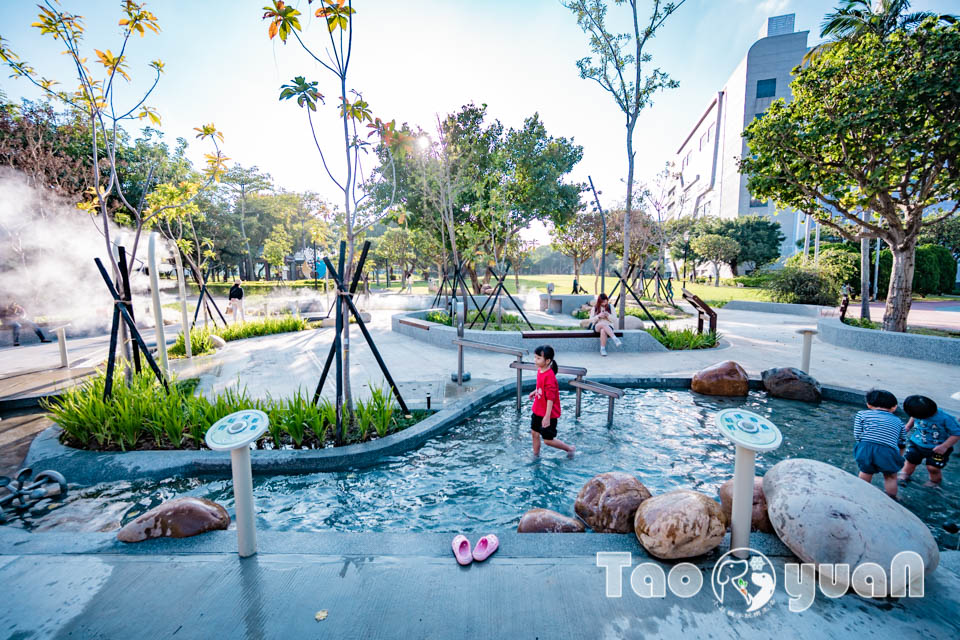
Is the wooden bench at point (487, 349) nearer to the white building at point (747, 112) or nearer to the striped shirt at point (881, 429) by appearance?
the striped shirt at point (881, 429)

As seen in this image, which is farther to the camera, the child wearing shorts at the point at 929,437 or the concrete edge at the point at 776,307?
the concrete edge at the point at 776,307

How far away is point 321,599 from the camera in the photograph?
2.27 meters

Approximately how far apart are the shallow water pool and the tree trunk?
6.62 meters

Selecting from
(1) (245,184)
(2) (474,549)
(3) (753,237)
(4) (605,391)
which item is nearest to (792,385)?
(4) (605,391)

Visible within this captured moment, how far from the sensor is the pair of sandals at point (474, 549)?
257cm

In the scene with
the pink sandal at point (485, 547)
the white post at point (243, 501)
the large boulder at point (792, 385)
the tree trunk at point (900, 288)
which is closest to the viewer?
the white post at point (243, 501)

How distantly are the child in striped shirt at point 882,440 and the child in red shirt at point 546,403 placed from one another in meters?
2.56

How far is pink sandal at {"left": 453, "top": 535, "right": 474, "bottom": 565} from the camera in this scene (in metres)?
2.55

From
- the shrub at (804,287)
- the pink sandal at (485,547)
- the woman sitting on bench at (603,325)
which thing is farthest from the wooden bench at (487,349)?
the shrub at (804,287)

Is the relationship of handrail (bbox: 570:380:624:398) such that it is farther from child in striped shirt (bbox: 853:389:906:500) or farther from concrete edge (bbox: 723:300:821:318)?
concrete edge (bbox: 723:300:821:318)

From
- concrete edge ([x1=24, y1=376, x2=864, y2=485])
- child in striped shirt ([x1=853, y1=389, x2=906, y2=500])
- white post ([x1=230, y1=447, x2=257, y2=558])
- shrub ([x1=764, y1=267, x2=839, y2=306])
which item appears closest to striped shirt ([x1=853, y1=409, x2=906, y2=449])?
child in striped shirt ([x1=853, y1=389, x2=906, y2=500])

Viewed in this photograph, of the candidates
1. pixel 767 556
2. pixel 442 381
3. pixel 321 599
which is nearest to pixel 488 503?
pixel 321 599

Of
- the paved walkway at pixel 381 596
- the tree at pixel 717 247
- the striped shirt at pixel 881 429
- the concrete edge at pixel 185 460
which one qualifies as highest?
the tree at pixel 717 247

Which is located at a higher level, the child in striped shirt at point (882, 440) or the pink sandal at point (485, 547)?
the child in striped shirt at point (882, 440)
